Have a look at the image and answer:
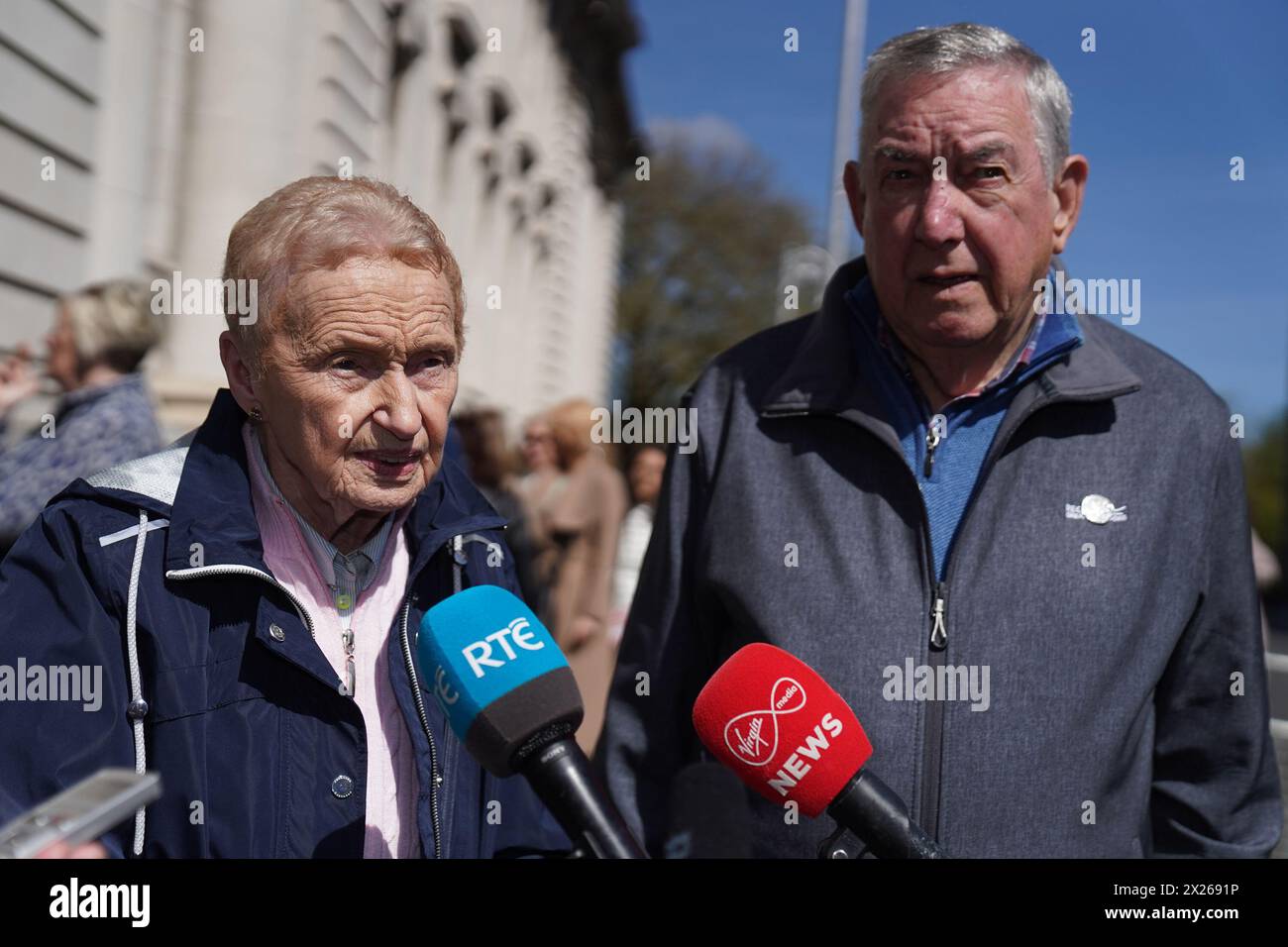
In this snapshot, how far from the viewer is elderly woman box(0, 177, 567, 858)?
1.71 meters

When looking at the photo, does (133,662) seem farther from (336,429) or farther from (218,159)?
(218,159)

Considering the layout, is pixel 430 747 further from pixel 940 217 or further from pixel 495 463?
pixel 495 463

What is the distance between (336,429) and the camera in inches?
71.9

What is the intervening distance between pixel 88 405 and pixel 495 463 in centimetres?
313

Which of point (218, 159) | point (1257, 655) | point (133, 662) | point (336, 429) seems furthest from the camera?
point (218, 159)

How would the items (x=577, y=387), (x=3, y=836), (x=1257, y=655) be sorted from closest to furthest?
(x=3, y=836)
(x=1257, y=655)
(x=577, y=387)

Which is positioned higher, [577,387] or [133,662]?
[577,387]

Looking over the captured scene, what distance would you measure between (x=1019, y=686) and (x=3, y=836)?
153 centimetres

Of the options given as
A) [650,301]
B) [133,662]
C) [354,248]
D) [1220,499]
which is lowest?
[133,662]

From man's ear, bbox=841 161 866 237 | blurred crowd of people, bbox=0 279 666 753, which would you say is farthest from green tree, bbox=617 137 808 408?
man's ear, bbox=841 161 866 237

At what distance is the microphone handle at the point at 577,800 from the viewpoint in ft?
4.83

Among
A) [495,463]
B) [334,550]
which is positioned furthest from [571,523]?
[334,550]

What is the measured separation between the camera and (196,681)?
1.75 meters
